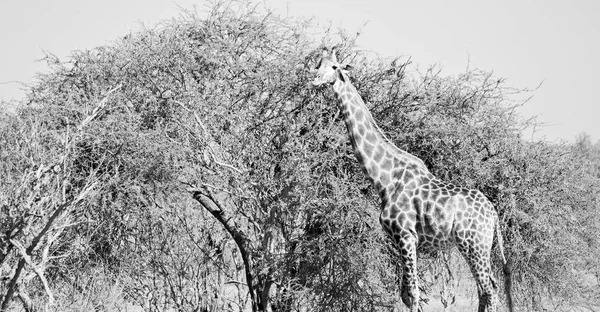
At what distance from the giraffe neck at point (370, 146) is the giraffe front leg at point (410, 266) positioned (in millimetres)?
809

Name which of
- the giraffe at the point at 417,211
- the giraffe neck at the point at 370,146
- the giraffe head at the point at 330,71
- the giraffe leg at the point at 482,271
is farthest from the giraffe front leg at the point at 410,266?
the giraffe head at the point at 330,71

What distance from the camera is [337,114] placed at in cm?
1275

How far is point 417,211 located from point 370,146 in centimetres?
108

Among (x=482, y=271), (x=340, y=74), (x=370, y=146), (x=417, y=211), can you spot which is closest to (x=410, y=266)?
(x=417, y=211)

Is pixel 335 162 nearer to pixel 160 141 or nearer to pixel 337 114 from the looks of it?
pixel 337 114

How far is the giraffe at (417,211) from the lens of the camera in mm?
10539

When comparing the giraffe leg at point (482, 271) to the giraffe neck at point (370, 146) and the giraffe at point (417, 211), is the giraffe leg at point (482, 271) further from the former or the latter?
the giraffe neck at point (370, 146)

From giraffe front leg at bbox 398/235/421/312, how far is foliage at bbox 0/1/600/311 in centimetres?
109

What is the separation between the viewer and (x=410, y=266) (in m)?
10.5

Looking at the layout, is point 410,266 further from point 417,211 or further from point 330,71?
point 330,71

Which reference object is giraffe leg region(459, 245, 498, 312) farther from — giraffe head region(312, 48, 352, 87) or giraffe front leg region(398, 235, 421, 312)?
giraffe head region(312, 48, 352, 87)

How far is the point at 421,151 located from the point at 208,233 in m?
3.63

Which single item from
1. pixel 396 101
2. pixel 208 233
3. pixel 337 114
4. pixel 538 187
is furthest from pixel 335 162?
pixel 538 187

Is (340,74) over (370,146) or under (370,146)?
over
